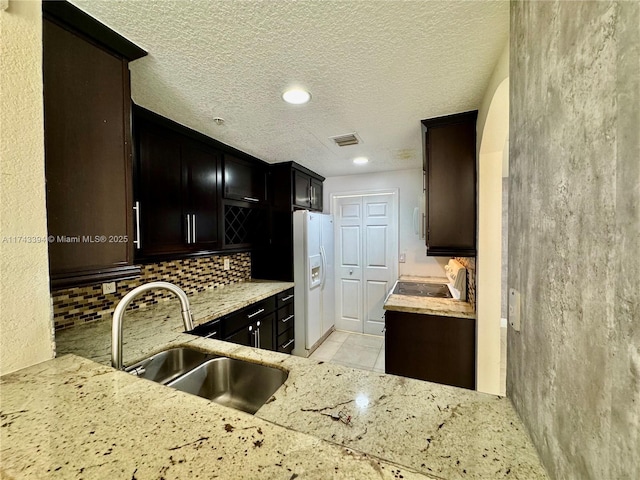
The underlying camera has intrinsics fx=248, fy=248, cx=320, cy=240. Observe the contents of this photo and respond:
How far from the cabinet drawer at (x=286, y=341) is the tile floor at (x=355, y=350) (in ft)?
1.02

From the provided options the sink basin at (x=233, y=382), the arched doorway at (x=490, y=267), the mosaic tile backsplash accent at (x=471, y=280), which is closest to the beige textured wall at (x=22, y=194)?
the sink basin at (x=233, y=382)

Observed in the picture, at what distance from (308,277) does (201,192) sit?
5.06 ft

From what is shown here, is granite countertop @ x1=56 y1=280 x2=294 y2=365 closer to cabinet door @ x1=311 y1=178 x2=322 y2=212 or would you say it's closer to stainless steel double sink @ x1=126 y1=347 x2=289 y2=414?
stainless steel double sink @ x1=126 y1=347 x2=289 y2=414

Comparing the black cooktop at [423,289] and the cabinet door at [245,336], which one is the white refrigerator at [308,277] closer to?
the cabinet door at [245,336]

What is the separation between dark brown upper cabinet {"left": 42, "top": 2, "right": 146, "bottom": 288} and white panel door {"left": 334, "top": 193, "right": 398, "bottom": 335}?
297 centimetres

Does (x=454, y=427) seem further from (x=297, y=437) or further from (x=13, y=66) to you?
(x=13, y=66)

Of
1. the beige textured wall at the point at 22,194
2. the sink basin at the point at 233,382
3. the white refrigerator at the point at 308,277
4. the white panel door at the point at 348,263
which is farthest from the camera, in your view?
the white panel door at the point at 348,263

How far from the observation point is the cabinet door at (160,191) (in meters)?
1.80

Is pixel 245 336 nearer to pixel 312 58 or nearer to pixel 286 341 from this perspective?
pixel 286 341

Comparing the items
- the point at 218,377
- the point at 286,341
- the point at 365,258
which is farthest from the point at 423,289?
the point at 218,377

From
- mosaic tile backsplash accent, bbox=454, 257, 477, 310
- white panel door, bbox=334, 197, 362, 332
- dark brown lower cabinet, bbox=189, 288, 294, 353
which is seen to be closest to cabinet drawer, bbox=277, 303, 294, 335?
dark brown lower cabinet, bbox=189, 288, 294, 353

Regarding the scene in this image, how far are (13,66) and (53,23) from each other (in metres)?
0.36

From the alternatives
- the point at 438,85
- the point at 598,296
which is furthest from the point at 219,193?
the point at 598,296

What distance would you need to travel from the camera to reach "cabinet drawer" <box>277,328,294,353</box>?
9.46 ft
